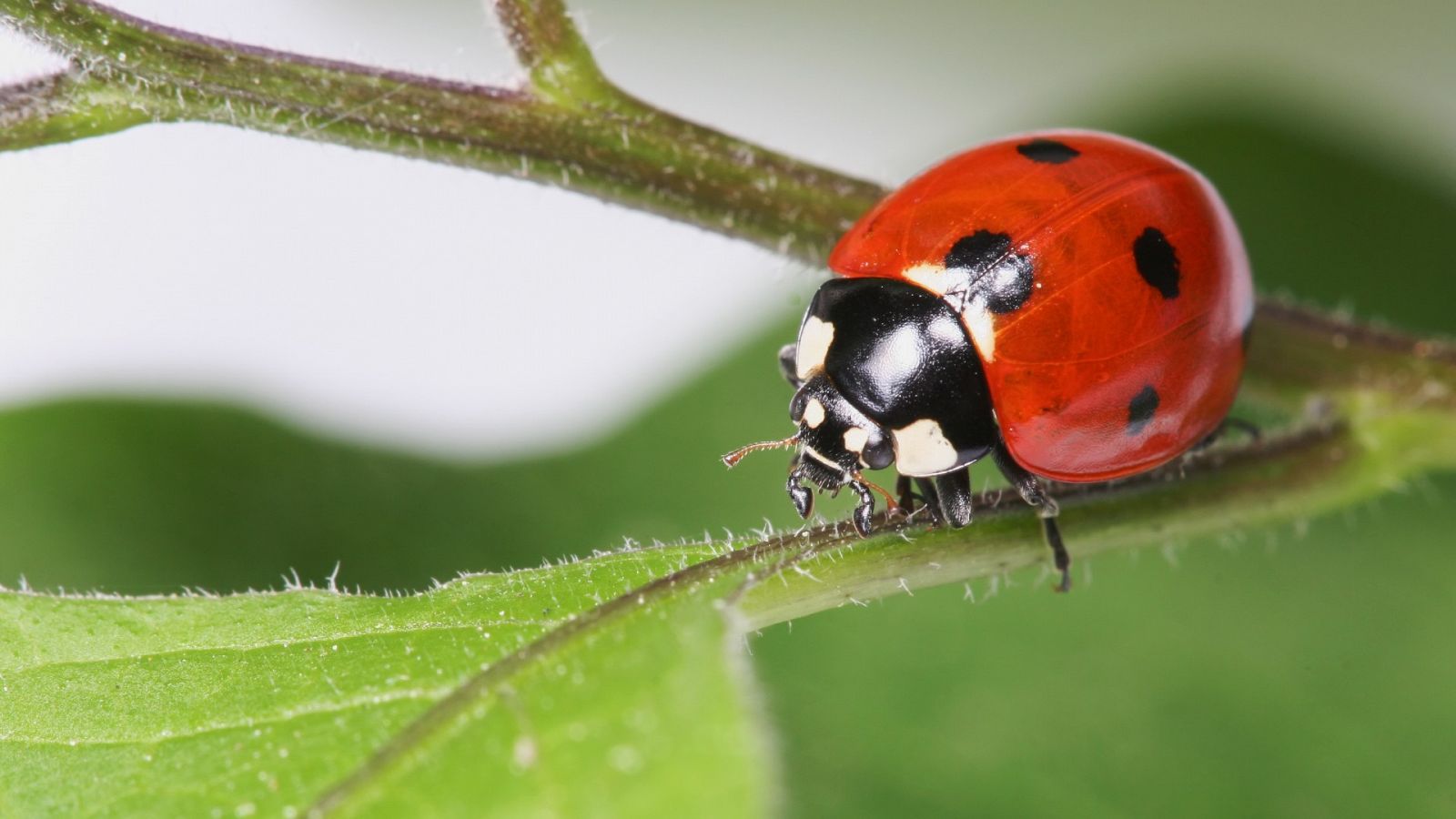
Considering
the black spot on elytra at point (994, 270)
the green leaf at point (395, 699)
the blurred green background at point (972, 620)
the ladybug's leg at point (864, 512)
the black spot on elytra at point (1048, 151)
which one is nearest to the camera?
the green leaf at point (395, 699)

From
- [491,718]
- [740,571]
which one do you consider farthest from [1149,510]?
[491,718]

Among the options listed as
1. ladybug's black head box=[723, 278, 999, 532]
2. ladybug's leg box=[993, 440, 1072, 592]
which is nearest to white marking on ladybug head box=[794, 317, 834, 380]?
ladybug's black head box=[723, 278, 999, 532]

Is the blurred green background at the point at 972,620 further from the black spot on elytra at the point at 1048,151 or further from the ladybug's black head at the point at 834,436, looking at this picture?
the black spot on elytra at the point at 1048,151

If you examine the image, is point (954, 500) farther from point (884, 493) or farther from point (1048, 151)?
point (1048, 151)

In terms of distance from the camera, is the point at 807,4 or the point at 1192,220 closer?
the point at 1192,220

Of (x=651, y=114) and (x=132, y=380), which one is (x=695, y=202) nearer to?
(x=651, y=114)

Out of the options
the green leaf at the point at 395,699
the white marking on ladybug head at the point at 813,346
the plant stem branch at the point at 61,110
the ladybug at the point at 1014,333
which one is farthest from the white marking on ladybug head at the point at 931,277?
the plant stem branch at the point at 61,110
